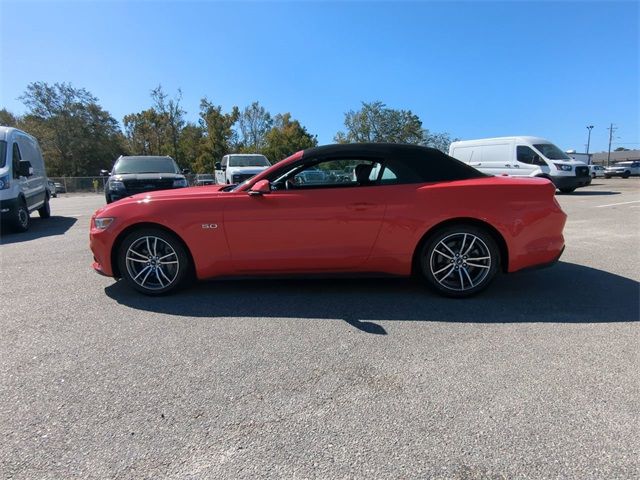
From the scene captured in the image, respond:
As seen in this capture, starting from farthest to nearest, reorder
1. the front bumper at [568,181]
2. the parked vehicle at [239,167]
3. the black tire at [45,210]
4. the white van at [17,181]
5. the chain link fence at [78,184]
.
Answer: the chain link fence at [78,184] → the front bumper at [568,181] → the parked vehicle at [239,167] → the black tire at [45,210] → the white van at [17,181]

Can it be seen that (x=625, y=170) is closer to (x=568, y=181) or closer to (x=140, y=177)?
(x=568, y=181)

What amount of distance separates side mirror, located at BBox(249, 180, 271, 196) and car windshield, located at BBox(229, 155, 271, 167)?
12.8 m

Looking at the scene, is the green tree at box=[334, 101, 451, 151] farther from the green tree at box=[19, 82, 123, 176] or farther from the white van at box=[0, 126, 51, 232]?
the white van at box=[0, 126, 51, 232]

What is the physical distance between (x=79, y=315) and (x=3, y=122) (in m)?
64.7

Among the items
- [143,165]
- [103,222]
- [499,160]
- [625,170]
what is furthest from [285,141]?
[103,222]

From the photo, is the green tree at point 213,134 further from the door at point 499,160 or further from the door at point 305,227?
the door at point 305,227

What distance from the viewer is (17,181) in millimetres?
9344

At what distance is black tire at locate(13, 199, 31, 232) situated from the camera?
359 inches

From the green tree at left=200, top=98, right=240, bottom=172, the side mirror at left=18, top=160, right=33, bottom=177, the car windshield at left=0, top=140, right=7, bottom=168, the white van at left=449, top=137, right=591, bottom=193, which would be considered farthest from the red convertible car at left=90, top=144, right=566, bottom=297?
the green tree at left=200, top=98, right=240, bottom=172

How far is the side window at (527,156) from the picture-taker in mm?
16984

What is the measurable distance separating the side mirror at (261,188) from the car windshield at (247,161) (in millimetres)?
12780

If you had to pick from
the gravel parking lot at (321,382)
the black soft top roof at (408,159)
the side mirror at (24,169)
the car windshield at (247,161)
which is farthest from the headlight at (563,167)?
the side mirror at (24,169)

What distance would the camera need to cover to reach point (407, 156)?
4387 mm

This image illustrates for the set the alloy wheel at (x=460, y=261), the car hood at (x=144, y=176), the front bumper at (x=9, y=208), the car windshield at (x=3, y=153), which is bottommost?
the alloy wheel at (x=460, y=261)
